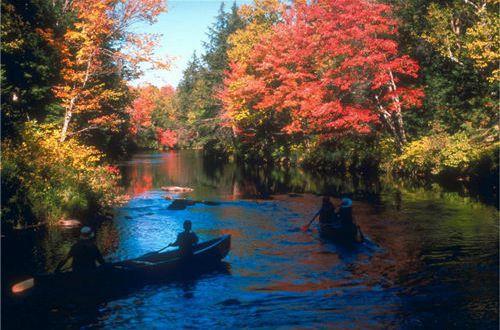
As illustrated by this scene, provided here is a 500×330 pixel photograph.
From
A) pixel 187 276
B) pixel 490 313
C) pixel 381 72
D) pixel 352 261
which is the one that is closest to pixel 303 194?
pixel 381 72

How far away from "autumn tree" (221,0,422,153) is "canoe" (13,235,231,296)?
70.6ft

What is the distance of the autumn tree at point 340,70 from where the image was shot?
105 ft

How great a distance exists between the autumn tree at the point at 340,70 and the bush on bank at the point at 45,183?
18.5m

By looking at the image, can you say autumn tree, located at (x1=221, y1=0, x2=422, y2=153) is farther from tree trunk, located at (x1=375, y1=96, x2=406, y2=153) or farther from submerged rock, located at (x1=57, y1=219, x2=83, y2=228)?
submerged rock, located at (x1=57, y1=219, x2=83, y2=228)

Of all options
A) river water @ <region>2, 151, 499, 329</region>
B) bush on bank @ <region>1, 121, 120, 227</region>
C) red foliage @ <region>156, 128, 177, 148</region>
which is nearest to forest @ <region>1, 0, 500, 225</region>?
bush on bank @ <region>1, 121, 120, 227</region>

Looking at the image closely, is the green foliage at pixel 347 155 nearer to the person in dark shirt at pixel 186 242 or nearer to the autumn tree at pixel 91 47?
the autumn tree at pixel 91 47

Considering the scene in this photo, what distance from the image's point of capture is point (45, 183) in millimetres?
19375

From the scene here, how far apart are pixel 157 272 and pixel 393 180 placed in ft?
78.0

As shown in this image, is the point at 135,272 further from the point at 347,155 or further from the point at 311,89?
the point at 347,155

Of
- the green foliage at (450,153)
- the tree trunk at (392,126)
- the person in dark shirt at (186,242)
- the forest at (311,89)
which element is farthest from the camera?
the tree trunk at (392,126)

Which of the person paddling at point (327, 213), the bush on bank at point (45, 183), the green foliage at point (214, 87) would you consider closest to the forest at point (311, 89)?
the bush on bank at point (45, 183)

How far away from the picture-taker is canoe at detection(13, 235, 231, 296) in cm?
1119

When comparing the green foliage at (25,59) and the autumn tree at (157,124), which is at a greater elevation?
the autumn tree at (157,124)

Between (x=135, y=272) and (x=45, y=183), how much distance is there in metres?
9.12
